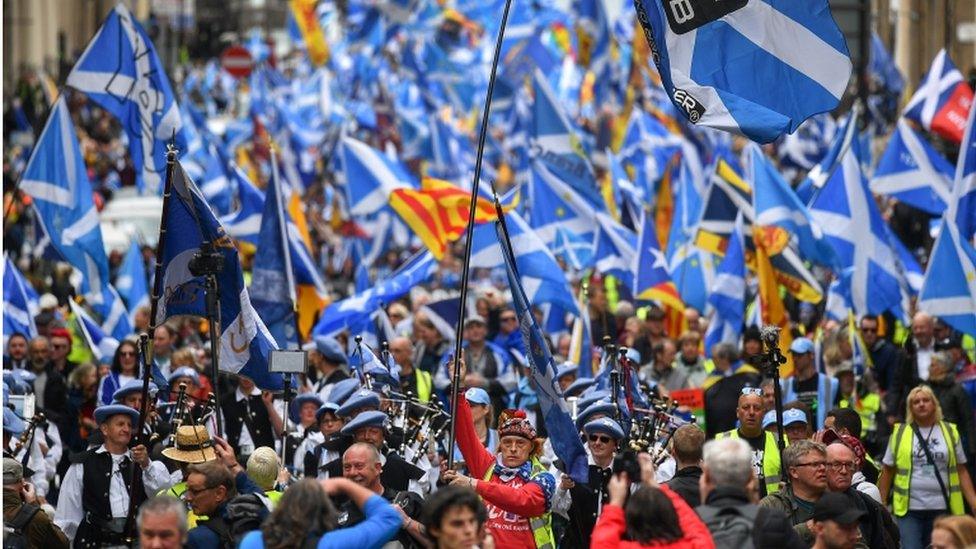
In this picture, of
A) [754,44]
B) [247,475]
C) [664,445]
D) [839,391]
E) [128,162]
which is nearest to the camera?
[247,475]

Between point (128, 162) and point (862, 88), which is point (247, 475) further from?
point (862, 88)

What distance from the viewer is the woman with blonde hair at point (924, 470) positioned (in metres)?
13.9

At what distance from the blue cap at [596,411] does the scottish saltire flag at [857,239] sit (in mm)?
7340

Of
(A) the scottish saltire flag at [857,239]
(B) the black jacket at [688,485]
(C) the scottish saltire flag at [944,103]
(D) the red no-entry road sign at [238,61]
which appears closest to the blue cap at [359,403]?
(B) the black jacket at [688,485]

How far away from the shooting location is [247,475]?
10.7 metres

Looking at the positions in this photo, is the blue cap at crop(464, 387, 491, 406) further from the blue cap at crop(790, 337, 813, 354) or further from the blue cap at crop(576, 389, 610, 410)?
the blue cap at crop(790, 337, 813, 354)

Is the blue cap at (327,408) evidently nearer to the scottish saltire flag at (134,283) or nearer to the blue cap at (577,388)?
the blue cap at (577,388)

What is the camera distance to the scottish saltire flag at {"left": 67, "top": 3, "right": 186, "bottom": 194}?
62.9 ft

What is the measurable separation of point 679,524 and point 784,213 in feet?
39.8

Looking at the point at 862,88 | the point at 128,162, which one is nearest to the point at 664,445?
the point at 128,162

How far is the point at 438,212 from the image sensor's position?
21.3 metres

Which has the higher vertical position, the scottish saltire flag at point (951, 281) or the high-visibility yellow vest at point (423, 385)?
the scottish saltire flag at point (951, 281)

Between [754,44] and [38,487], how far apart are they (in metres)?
4.87

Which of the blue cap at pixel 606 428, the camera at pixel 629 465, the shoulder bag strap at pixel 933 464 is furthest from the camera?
the shoulder bag strap at pixel 933 464
